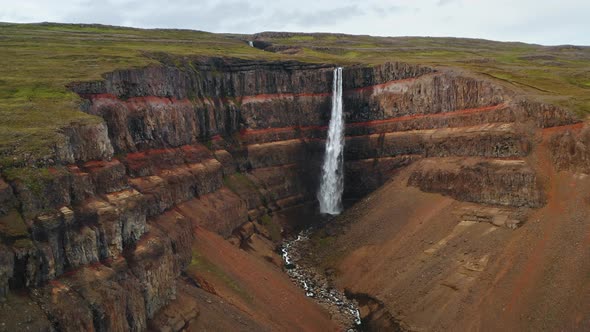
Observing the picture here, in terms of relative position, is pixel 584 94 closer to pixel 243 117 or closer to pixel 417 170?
pixel 417 170

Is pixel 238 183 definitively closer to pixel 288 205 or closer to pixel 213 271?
pixel 288 205

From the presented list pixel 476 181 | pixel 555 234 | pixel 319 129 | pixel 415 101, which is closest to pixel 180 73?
pixel 319 129

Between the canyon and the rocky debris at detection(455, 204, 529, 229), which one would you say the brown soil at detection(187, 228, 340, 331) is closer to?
the canyon

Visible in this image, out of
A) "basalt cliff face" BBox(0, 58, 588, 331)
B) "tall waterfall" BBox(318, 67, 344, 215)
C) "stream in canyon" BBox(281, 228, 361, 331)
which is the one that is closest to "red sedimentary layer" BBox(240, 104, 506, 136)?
"basalt cliff face" BBox(0, 58, 588, 331)

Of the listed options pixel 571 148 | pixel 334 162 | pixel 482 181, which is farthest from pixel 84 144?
pixel 334 162

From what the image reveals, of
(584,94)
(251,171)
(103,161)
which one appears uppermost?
(584,94)

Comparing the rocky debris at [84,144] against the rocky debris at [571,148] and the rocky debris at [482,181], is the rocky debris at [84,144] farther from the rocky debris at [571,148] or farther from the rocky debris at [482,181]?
the rocky debris at [571,148]

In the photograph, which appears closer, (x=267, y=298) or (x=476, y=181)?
(x=267, y=298)
